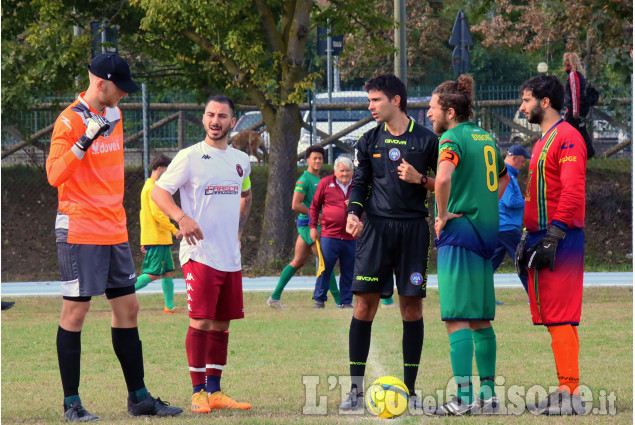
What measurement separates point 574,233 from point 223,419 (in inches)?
105

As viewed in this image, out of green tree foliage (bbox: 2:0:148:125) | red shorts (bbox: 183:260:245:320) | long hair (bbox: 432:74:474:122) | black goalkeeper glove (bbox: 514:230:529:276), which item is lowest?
red shorts (bbox: 183:260:245:320)

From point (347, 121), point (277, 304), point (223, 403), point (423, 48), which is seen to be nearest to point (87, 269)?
point (223, 403)

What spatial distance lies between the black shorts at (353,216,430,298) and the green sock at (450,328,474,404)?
48 centimetres

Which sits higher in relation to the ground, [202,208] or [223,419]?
[202,208]

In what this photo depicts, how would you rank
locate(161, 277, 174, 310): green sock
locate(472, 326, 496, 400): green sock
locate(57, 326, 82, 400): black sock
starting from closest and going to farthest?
1. locate(57, 326, 82, 400): black sock
2. locate(472, 326, 496, 400): green sock
3. locate(161, 277, 174, 310): green sock

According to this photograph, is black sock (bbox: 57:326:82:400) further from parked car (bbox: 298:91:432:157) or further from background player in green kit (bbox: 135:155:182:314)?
parked car (bbox: 298:91:432:157)

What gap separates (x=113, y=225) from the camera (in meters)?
6.57

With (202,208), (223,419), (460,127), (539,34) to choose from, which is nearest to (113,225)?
(202,208)

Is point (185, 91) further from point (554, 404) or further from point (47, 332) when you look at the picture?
point (554, 404)

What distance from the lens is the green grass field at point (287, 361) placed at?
261 inches

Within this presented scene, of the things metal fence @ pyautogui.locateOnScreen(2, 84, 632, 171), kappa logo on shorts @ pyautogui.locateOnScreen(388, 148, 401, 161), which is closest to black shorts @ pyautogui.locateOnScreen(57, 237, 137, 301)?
kappa logo on shorts @ pyautogui.locateOnScreen(388, 148, 401, 161)

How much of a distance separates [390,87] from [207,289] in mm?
1939

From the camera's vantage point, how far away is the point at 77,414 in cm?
634

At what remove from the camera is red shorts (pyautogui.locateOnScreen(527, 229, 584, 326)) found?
21.4 feet
